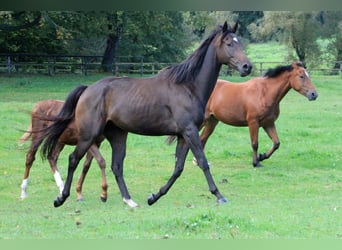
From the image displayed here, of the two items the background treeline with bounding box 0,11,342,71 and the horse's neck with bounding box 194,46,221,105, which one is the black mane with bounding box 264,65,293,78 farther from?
the background treeline with bounding box 0,11,342,71

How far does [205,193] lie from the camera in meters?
10.0

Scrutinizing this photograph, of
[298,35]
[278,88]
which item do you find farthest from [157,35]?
[278,88]

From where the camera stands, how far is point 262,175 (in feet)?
38.9

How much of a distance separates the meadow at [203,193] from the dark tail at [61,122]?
32.7 inches

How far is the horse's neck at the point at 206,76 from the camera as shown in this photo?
8.72 m

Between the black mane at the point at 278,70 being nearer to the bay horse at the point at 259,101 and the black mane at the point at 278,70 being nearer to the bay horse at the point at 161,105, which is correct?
the bay horse at the point at 259,101

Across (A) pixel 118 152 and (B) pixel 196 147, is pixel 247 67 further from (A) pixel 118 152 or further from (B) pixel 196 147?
(A) pixel 118 152

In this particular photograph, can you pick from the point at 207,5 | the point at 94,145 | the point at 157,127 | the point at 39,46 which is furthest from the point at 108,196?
the point at 39,46

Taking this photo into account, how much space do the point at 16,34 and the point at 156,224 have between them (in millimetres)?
31146

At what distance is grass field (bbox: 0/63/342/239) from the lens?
588 centimetres

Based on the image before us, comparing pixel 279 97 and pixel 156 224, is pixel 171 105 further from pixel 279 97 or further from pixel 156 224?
pixel 279 97

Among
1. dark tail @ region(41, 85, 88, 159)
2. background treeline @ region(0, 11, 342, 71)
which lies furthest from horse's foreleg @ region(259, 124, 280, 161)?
background treeline @ region(0, 11, 342, 71)

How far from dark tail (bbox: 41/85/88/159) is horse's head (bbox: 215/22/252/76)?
1932 mm

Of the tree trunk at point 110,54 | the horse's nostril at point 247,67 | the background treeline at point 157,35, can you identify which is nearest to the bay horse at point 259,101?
the horse's nostril at point 247,67
